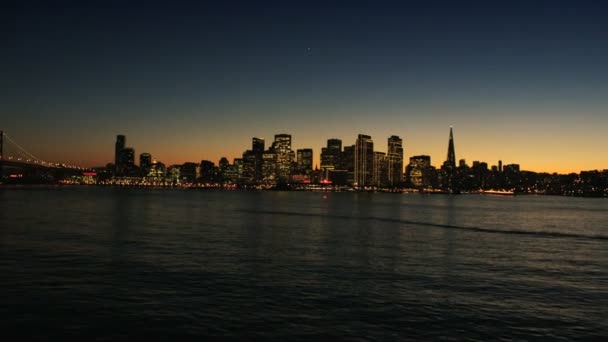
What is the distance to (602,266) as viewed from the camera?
33438mm

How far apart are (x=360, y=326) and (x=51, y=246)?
91.6 feet

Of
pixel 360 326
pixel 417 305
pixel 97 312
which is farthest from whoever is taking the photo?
pixel 417 305

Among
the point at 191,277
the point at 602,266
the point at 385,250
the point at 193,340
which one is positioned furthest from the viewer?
the point at 385,250

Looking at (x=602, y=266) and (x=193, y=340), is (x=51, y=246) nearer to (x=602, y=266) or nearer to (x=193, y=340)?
(x=193, y=340)

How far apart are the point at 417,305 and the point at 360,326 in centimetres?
425

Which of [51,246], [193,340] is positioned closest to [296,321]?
[193,340]

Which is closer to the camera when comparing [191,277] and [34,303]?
[34,303]

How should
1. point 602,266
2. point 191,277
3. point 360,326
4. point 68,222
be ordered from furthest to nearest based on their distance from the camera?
point 68,222 < point 602,266 < point 191,277 < point 360,326

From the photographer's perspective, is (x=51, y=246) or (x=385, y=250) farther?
(x=385, y=250)

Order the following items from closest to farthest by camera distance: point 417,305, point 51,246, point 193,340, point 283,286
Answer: point 193,340
point 417,305
point 283,286
point 51,246

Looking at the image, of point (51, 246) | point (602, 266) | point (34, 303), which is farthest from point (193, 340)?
point (602, 266)

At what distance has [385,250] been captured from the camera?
132 feet

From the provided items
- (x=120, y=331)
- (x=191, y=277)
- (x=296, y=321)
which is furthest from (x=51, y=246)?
(x=296, y=321)

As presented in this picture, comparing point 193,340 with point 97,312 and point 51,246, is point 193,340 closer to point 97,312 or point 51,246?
point 97,312
